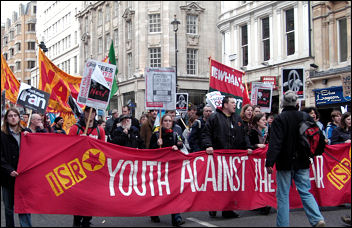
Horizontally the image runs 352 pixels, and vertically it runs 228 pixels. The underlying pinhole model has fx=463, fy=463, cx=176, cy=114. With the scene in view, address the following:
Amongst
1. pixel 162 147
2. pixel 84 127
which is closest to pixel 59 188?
pixel 84 127

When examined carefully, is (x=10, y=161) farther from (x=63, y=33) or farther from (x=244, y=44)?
(x=63, y=33)

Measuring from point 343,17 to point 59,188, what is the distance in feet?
71.0

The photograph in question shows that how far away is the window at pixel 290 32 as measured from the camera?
93.2 ft

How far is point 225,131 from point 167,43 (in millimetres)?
37984

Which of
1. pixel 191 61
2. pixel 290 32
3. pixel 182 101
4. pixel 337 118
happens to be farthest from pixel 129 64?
pixel 337 118

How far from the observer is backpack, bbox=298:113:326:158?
631 centimetres

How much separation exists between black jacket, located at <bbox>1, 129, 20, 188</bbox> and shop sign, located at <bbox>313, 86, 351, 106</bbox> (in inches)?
798

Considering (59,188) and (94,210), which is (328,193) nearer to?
(94,210)

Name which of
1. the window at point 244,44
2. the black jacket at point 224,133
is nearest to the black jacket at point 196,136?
the black jacket at point 224,133

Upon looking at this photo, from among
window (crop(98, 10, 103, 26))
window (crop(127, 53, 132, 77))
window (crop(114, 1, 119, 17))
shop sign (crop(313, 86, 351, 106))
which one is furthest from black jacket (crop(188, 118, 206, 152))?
window (crop(98, 10, 103, 26))

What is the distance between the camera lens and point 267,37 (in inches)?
1198

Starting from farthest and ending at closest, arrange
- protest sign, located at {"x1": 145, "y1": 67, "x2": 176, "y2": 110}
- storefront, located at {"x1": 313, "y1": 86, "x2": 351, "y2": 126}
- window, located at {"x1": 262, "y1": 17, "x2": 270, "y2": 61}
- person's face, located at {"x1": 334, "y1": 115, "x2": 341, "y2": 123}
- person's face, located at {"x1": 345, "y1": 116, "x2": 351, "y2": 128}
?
window, located at {"x1": 262, "y1": 17, "x2": 270, "y2": 61}
storefront, located at {"x1": 313, "y1": 86, "x2": 351, "y2": 126}
person's face, located at {"x1": 334, "y1": 115, "x2": 341, "y2": 123}
person's face, located at {"x1": 345, "y1": 116, "x2": 351, "y2": 128}
protest sign, located at {"x1": 145, "y1": 67, "x2": 176, "y2": 110}

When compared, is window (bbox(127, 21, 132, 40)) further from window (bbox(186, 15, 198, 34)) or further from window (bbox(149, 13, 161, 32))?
window (bbox(186, 15, 198, 34))

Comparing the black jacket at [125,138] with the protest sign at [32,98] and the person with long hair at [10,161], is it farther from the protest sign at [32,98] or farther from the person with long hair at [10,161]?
the person with long hair at [10,161]
